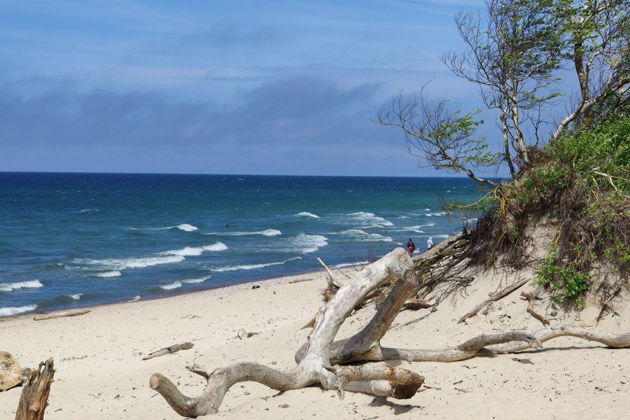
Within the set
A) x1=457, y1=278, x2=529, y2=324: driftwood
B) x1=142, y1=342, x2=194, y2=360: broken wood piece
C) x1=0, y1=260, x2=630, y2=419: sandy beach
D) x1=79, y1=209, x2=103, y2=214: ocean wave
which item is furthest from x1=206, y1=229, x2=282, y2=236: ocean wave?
x1=457, y1=278, x2=529, y2=324: driftwood

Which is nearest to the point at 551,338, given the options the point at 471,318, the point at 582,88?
the point at 471,318

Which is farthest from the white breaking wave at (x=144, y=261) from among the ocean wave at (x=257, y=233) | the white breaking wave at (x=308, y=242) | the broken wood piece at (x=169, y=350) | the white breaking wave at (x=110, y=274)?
the broken wood piece at (x=169, y=350)

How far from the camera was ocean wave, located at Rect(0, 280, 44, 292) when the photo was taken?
89.1 feet

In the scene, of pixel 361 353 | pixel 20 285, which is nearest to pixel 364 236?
pixel 20 285

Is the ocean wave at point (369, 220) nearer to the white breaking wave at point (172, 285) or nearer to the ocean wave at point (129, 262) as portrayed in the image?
the ocean wave at point (129, 262)

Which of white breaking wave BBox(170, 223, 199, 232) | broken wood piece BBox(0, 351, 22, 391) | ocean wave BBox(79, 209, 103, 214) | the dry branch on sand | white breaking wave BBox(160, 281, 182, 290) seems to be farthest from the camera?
ocean wave BBox(79, 209, 103, 214)

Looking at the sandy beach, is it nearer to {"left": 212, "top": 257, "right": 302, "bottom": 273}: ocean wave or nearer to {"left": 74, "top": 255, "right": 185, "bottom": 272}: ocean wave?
{"left": 212, "top": 257, "right": 302, "bottom": 273}: ocean wave

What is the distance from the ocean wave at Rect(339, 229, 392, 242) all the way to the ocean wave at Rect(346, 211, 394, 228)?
431 centimetres

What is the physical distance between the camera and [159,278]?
3019 centimetres

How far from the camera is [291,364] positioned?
38.1 feet

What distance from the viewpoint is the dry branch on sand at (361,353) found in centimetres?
769

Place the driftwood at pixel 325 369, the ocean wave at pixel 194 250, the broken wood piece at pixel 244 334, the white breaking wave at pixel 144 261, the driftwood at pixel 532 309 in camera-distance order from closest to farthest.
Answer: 1. the driftwood at pixel 325 369
2. the driftwood at pixel 532 309
3. the broken wood piece at pixel 244 334
4. the white breaking wave at pixel 144 261
5. the ocean wave at pixel 194 250

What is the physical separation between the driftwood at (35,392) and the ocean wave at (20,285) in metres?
21.5

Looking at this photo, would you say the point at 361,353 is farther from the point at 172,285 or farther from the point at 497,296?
the point at 172,285
